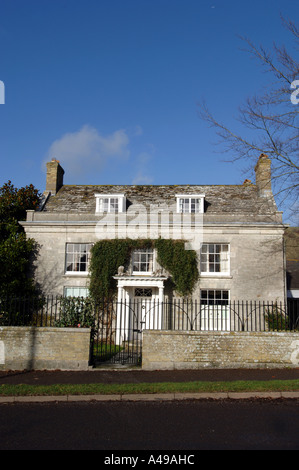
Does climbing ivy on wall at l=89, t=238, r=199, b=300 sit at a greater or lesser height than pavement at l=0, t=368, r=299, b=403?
greater

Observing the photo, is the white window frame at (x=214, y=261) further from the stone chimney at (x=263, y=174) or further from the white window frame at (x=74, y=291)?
the white window frame at (x=74, y=291)

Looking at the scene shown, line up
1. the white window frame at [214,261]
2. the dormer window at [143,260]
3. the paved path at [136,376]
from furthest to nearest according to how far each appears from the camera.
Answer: the dormer window at [143,260] < the white window frame at [214,261] < the paved path at [136,376]

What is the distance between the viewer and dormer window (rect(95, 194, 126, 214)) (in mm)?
22531

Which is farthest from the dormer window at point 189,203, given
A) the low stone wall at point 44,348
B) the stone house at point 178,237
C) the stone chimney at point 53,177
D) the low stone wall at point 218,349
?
the low stone wall at point 44,348

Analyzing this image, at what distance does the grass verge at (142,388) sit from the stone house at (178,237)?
984 cm

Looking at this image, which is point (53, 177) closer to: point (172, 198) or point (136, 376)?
point (172, 198)

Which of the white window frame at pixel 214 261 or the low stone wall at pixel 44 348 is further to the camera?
the white window frame at pixel 214 261

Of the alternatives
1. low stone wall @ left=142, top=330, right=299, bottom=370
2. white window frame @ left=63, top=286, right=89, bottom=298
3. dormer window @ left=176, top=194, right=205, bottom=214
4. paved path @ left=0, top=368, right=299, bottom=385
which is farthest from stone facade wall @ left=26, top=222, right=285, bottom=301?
paved path @ left=0, top=368, right=299, bottom=385

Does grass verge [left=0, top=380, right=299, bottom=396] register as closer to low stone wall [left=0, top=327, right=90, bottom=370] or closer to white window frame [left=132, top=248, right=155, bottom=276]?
low stone wall [left=0, top=327, right=90, bottom=370]

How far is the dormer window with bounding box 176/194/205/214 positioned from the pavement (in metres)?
12.0

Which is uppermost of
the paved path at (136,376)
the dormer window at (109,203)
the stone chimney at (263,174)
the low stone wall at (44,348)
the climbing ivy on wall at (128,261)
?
the stone chimney at (263,174)

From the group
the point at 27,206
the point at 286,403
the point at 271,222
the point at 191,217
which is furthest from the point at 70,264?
the point at 286,403

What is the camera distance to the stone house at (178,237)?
20016 millimetres

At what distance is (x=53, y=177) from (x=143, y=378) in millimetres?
17267
